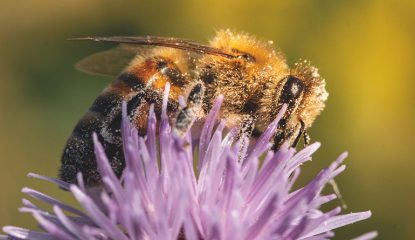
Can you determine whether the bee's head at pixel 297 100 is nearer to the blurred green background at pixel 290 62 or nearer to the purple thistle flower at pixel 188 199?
the purple thistle flower at pixel 188 199

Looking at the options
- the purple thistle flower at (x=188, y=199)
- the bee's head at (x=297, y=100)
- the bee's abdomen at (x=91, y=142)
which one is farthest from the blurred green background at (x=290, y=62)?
the bee's abdomen at (x=91, y=142)

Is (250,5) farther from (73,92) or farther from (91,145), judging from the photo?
(91,145)

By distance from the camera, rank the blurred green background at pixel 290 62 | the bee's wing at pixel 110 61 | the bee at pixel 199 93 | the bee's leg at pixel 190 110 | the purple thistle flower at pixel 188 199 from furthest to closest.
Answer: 1. the blurred green background at pixel 290 62
2. the bee's wing at pixel 110 61
3. the bee at pixel 199 93
4. the bee's leg at pixel 190 110
5. the purple thistle flower at pixel 188 199

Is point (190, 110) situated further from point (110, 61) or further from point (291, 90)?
point (110, 61)

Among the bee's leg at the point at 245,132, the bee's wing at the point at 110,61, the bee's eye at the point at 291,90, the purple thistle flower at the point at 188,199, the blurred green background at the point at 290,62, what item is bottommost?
the purple thistle flower at the point at 188,199

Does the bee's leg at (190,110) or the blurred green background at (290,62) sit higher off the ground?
the blurred green background at (290,62)

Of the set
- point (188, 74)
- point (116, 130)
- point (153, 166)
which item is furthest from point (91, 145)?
point (188, 74)

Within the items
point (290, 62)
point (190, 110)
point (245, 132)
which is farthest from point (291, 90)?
point (290, 62)
